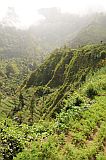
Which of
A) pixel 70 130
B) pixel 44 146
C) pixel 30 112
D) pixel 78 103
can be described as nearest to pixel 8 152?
pixel 44 146

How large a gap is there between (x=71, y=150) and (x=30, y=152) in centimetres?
222

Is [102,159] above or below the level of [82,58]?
below

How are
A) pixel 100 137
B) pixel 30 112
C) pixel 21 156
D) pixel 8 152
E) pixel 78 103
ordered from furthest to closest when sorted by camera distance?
pixel 30 112, pixel 78 103, pixel 100 137, pixel 8 152, pixel 21 156

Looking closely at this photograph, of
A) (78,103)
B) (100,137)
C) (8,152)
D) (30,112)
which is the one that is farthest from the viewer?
(30,112)

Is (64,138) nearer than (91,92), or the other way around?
(64,138)

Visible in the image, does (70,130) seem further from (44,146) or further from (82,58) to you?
(82,58)

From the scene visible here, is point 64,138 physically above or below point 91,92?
below

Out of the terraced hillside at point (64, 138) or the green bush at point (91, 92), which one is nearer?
the terraced hillside at point (64, 138)

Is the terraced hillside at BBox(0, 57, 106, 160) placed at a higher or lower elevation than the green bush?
lower

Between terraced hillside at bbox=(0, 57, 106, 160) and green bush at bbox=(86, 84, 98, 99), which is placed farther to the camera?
green bush at bbox=(86, 84, 98, 99)

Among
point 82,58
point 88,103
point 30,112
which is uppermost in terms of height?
point 82,58

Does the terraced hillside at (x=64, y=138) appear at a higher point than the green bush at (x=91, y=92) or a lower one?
lower

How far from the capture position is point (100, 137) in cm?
2236

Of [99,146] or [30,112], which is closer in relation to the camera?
[99,146]
